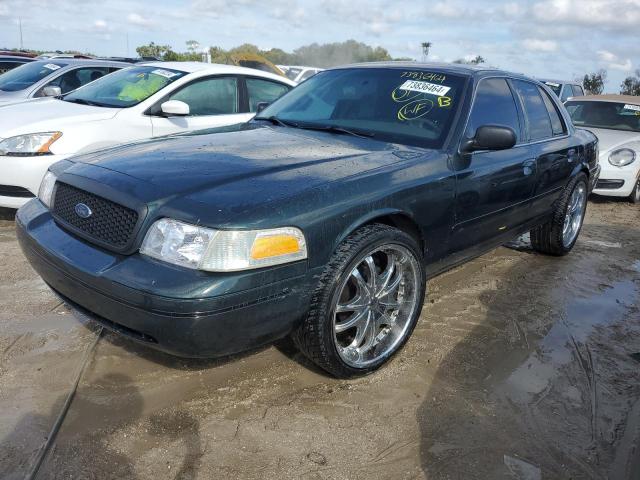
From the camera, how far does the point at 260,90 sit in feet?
20.9

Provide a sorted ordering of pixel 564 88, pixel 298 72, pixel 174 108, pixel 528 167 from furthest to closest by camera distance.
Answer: pixel 298 72
pixel 564 88
pixel 174 108
pixel 528 167

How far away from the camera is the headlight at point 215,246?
2162 mm

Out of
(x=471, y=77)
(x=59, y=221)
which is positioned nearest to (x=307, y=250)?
(x=59, y=221)

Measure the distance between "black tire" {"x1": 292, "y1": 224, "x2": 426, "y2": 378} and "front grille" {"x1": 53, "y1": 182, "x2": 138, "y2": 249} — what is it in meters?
0.86

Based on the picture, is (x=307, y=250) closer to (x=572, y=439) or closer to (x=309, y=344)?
(x=309, y=344)

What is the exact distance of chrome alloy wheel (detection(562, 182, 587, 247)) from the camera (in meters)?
5.03

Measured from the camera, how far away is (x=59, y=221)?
2.68 meters

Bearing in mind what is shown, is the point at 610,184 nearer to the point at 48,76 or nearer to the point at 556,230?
the point at 556,230

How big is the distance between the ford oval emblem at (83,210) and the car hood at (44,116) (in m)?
2.85

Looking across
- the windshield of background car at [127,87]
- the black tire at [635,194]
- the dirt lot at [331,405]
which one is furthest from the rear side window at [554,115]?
the black tire at [635,194]

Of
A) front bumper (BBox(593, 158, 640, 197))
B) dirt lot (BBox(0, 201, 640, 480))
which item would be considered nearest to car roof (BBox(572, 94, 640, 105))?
front bumper (BBox(593, 158, 640, 197))

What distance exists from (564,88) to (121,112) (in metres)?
11.8

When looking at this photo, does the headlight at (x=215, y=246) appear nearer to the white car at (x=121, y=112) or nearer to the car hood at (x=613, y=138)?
the white car at (x=121, y=112)

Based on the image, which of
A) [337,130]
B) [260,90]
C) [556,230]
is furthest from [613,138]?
[337,130]
